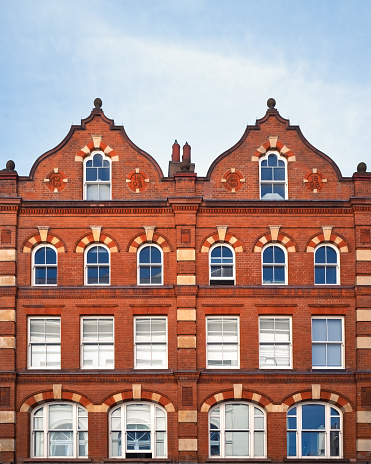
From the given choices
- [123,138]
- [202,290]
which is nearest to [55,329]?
[202,290]

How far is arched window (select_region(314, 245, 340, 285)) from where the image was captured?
33.2 m

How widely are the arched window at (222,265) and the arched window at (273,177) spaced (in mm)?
2519

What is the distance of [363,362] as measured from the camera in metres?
32.2

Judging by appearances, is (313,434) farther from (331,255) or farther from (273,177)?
(273,177)

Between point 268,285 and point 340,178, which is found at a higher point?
point 340,178

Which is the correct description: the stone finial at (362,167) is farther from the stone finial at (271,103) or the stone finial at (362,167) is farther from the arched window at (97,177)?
the arched window at (97,177)

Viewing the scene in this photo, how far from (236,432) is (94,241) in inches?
348

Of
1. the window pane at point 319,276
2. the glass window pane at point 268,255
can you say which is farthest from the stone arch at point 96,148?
the window pane at point 319,276

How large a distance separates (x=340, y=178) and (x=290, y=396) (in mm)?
8489

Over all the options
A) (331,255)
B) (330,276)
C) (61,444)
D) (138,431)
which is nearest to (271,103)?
A: (331,255)

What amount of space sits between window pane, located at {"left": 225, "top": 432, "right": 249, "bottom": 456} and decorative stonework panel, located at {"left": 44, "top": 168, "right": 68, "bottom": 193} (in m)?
11.1

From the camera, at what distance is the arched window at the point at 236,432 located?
3219 cm

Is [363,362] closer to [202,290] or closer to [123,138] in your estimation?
[202,290]

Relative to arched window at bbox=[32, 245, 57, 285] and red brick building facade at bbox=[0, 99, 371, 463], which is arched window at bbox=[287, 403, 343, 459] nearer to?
red brick building facade at bbox=[0, 99, 371, 463]
